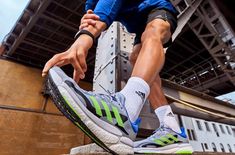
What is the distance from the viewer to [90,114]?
2.24ft

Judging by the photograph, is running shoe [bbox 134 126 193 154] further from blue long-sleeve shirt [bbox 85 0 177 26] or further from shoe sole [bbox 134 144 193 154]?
blue long-sleeve shirt [bbox 85 0 177 26]

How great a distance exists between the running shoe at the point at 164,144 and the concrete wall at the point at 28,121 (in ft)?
25.1

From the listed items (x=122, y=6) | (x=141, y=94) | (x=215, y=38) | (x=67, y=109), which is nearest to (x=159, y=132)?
(x=141, y=94)

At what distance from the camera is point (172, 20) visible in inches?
47.1

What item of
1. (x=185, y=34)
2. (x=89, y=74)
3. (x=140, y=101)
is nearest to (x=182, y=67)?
(x=185, y=34)

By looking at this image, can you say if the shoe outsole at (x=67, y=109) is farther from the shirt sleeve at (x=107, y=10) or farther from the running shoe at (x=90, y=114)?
the shirt sleeve at (x=107, y=10)

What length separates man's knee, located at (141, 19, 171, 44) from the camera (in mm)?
1055

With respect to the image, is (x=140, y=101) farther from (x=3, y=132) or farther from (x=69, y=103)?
(x=3, y=132)


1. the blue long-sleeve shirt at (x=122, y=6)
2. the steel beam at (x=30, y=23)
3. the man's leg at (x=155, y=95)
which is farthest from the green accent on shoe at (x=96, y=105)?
the steel beam at (x=30, y=23)

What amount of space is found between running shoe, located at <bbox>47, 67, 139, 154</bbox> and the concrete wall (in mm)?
7730

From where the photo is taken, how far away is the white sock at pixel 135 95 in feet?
2.78

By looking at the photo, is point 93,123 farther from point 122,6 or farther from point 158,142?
point 122,6

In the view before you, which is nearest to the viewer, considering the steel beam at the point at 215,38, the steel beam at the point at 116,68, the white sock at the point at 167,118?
the white sock at the point at 167,118

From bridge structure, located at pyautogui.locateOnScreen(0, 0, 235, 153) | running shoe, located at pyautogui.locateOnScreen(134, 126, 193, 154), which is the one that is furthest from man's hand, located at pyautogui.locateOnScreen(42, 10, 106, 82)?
bridge structure, located at pyautogui.locateOnScreen(0, 0, 235, 153)
